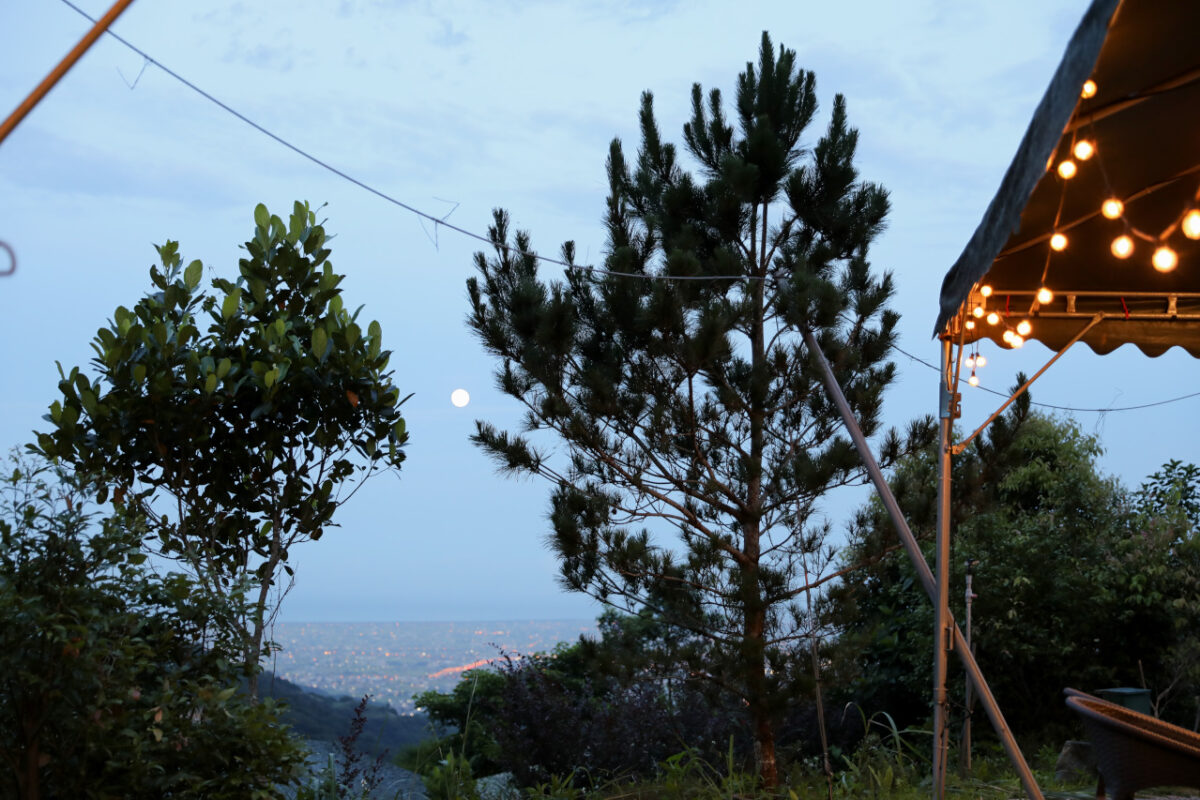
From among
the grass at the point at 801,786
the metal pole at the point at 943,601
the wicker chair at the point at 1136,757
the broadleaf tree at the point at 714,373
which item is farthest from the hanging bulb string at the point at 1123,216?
the grass at the point at 801,786

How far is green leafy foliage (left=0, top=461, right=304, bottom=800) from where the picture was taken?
2504mm

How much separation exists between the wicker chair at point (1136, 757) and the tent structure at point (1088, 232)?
239 millimetres

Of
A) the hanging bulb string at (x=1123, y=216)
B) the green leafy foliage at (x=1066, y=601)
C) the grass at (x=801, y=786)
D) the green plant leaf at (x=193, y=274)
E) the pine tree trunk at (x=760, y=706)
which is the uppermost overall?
the hanging bulb string at (x=1123, y=216)

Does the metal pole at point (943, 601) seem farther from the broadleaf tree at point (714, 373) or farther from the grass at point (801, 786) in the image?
the broadleaf tree at point (714, 373)

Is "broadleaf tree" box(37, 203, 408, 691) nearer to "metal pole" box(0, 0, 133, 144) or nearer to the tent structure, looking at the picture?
the tent structure

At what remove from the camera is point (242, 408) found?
12.8ft

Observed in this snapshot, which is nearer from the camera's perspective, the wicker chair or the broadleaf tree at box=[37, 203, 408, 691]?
the wicker chair

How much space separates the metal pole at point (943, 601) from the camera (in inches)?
131

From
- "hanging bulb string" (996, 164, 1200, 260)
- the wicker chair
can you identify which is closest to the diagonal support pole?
the wicker chair

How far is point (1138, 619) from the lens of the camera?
7219 millimetres

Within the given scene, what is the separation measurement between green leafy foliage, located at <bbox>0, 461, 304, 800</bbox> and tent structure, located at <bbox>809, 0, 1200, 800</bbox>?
2.28m

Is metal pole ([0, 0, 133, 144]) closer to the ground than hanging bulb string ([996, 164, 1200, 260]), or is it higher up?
closer to the ground

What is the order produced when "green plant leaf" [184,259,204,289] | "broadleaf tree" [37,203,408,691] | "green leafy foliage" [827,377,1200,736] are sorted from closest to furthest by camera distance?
"broadleaf tree" [37,203,408,691] < "green plant leaf" [184,259,204,289] < "green leafy foliage" [827,377,1200,736]

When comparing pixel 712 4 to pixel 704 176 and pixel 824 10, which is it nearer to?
pixel 824 10
